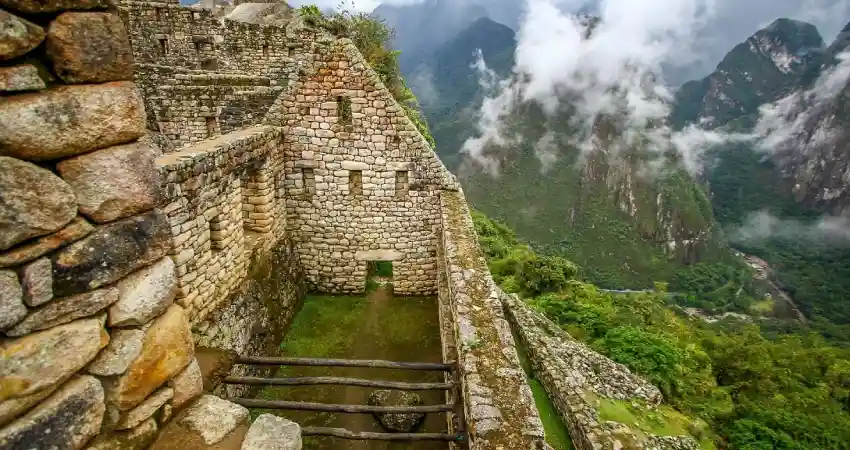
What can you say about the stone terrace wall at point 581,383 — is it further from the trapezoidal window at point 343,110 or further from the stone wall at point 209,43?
the stone wall at point 209,43

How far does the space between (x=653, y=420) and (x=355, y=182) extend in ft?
21.4

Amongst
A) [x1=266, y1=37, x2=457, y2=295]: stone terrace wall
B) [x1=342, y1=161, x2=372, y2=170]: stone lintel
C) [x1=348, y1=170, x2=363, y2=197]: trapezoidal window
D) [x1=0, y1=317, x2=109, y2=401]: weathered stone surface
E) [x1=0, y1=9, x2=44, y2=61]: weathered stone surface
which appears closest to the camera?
[x1=0, y1=9, x2=44, y2=61]: weathered stone surface

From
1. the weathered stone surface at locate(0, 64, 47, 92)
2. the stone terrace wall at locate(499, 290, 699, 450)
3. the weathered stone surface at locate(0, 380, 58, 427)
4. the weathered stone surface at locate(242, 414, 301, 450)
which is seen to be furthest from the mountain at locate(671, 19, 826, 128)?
the weathered stone surface at locate(0, 380, 58, 427)

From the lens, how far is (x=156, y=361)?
2.03 metres

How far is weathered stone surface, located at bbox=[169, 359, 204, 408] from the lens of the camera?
2205mm

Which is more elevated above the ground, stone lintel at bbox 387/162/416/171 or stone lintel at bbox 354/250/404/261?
stone lintel at bbox 387/162/416/171

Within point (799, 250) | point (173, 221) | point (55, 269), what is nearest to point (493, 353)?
point (173, 221)

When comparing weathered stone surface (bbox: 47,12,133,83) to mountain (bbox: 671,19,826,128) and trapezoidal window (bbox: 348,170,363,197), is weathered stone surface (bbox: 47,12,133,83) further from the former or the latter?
mountain (bbox: 671,19,826,128)

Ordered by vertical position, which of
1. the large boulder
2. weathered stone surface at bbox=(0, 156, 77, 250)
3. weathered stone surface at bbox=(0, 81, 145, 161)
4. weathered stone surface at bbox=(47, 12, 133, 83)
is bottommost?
the large boulder

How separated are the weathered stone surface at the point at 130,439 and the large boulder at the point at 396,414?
3.34m

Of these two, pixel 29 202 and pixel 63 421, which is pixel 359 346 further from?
pixel 29 202

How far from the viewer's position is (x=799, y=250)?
9950 cm

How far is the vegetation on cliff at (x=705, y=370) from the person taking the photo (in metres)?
9.54

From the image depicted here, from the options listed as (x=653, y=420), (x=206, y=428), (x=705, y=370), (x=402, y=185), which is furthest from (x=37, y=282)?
(x=705, y=370)
